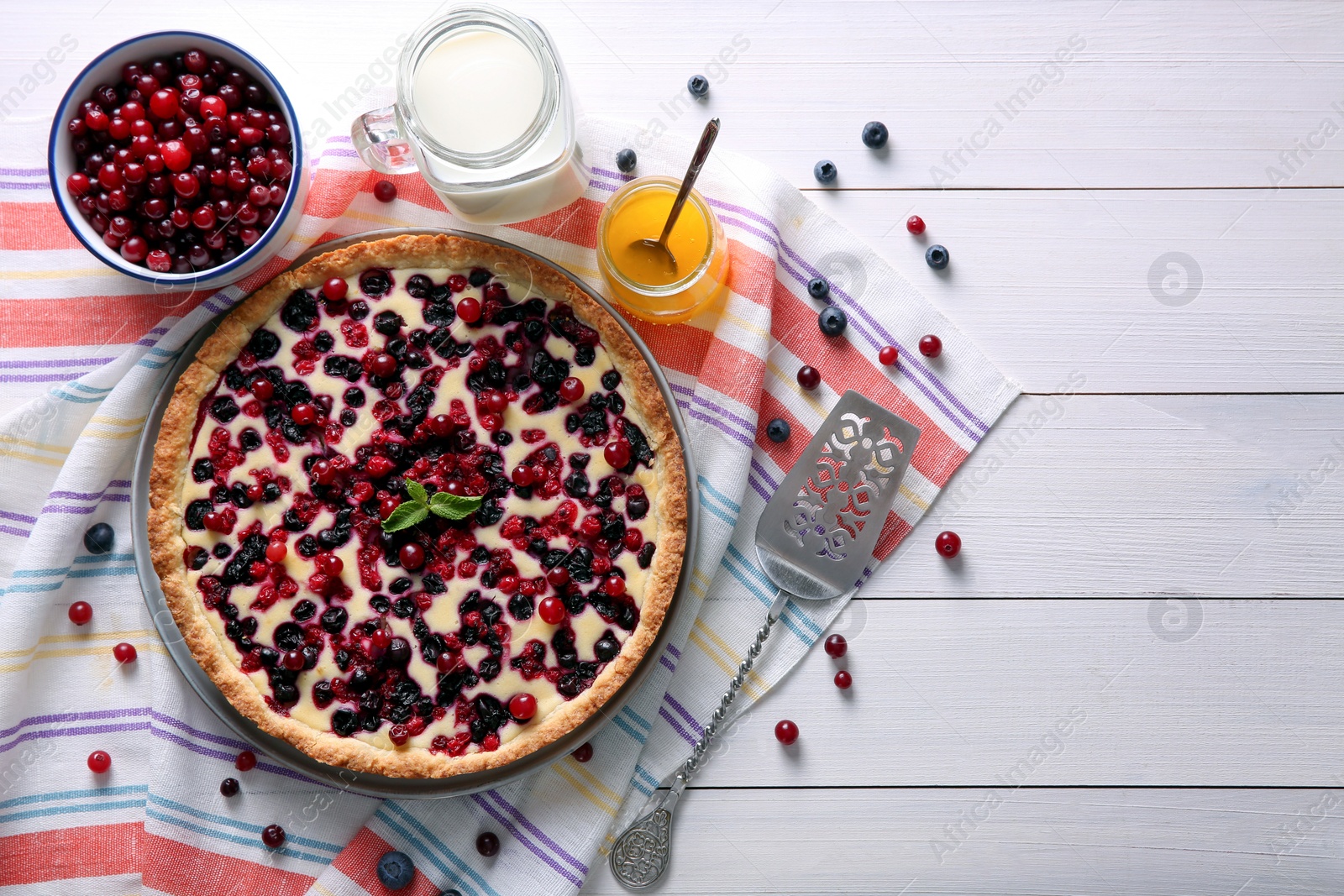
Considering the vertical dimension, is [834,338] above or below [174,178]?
above

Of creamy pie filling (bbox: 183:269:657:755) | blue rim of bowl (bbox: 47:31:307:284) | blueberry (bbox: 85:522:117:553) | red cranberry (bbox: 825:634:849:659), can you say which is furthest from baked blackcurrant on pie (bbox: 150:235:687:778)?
red cranberry (bbox: 825:634:849:659)

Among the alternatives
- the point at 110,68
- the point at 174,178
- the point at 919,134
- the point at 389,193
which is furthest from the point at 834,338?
the point at 110,68

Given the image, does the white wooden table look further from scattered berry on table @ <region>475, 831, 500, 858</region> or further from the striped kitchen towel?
scattered berry on table @ <region>475, 831, 500, 858</region>

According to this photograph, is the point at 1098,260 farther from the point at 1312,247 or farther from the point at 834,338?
the point at 834,338

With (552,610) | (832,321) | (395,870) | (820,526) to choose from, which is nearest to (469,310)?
(552,610)

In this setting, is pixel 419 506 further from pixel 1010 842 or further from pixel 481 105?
pixel 1010 842
